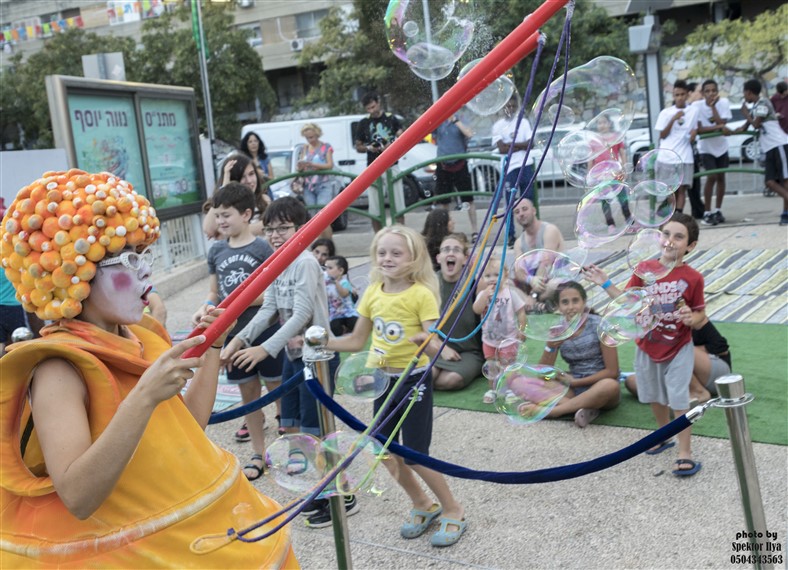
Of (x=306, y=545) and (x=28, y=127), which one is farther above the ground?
(x=28, y=127)

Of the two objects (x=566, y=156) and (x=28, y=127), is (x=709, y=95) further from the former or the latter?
(x=28, y=127)

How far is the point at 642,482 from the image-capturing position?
4312 millimetres

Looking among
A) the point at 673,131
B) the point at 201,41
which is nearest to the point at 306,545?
the point at 673,131

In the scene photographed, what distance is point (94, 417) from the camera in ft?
6.48

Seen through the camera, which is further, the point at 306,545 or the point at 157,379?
the point at 306,545

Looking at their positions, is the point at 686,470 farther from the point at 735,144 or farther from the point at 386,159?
the point at 735,144

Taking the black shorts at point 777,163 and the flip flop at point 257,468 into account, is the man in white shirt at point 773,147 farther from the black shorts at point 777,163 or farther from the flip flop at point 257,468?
the flip flop at point 257,468

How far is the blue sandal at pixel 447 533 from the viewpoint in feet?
12.9

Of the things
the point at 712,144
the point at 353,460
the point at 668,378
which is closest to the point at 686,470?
the point at 668,378

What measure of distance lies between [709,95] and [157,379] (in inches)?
449

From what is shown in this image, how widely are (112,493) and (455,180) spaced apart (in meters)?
9.26

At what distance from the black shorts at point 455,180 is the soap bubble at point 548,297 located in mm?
7275

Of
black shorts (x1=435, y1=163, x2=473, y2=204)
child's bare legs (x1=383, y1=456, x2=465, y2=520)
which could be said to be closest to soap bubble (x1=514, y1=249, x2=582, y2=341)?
child's bare legs (x1=383, y1=456, x2=465, y2=520)

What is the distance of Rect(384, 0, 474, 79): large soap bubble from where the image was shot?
3167 millimetres
